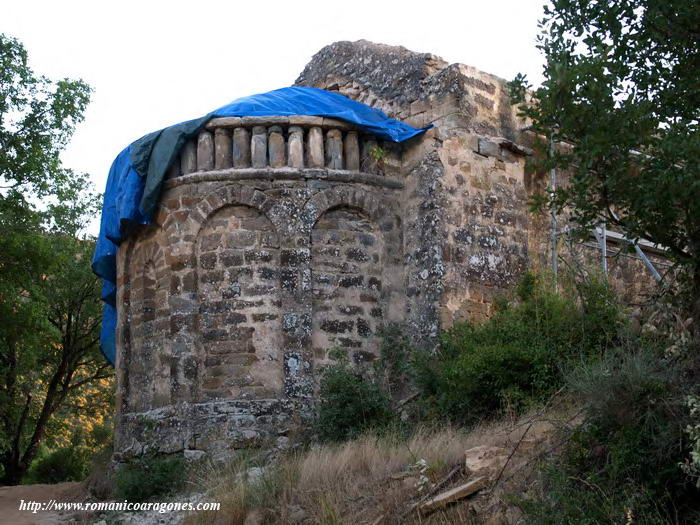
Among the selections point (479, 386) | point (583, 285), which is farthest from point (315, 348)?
point (583, 285)

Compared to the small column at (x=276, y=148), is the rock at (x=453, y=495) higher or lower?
lower

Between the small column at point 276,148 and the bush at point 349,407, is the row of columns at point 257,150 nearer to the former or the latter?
the small column at point 276,148

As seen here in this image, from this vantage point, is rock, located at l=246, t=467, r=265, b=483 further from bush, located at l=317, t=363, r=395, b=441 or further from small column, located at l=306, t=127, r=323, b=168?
small column, located at l=306, t=127, r=323, b=168

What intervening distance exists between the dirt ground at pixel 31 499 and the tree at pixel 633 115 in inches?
292

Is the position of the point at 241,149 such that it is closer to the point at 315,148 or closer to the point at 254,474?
the point at 315,148

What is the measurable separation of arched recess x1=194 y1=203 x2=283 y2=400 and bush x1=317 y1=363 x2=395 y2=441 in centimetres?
83

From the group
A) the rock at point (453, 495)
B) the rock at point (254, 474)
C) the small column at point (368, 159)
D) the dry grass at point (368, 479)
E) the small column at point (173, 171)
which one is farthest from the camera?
the small column at point (368, 159)

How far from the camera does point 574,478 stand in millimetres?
7836

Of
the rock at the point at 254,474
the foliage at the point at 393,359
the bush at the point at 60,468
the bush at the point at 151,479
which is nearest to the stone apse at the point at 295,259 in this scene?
the foliage at the point at 393,359

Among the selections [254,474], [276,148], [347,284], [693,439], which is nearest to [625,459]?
[693,439]

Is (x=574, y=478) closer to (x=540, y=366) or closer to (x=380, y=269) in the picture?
(x=540, y=366)

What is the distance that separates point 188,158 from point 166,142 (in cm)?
34

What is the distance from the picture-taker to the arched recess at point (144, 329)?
12883 millimetres

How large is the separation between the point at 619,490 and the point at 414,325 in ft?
18.4
